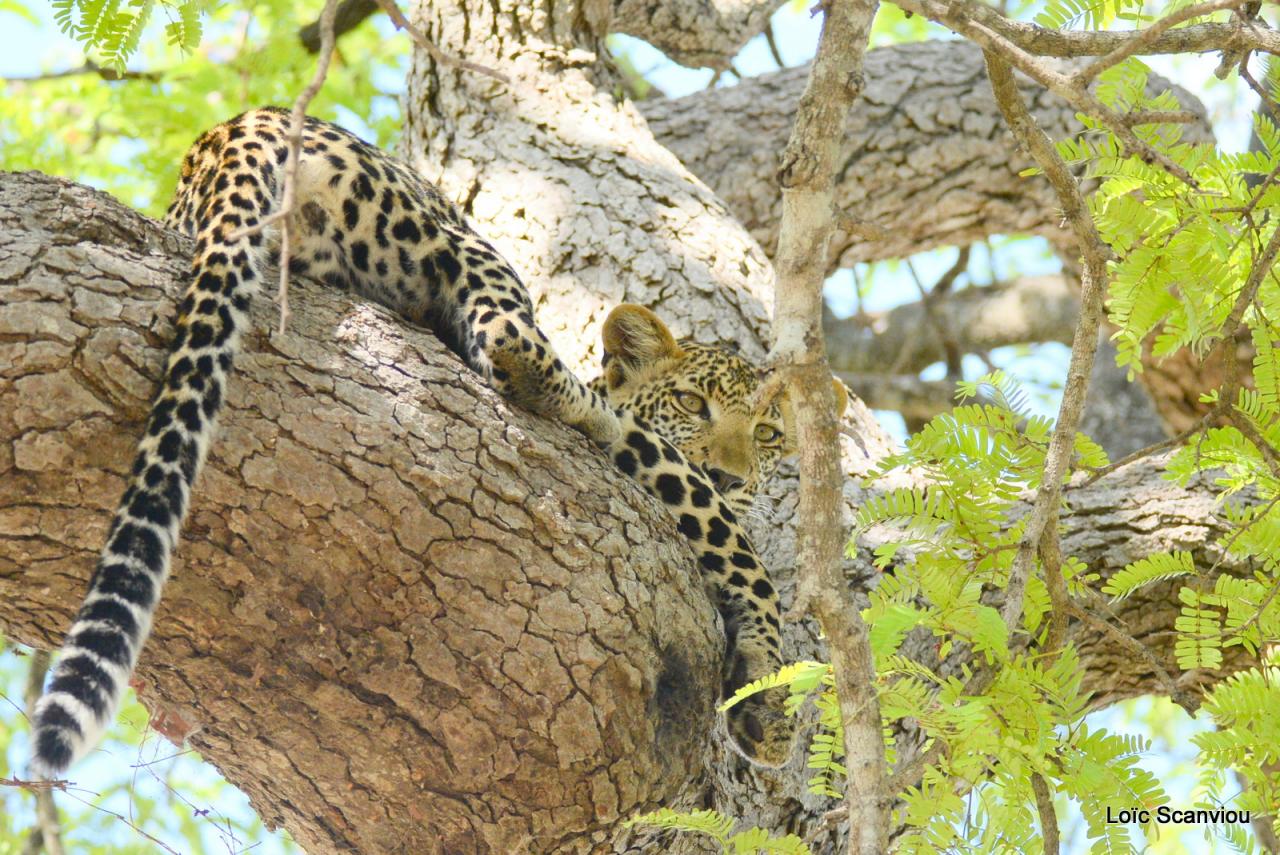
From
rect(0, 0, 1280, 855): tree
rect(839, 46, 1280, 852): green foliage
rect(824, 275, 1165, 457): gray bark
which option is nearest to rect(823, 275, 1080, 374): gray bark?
rect(824, 275, 1165, 457): gray bark

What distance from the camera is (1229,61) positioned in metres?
3.81

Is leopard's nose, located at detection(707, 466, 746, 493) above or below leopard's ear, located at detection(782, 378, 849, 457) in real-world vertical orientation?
below

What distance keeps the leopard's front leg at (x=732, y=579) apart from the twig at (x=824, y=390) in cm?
118

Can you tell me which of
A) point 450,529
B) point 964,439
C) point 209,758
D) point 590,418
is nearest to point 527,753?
point 450,529

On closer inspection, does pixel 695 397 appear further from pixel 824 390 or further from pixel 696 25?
pixel 696 25

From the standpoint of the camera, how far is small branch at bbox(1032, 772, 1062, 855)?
139 inches

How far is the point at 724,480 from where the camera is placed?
6.24 m

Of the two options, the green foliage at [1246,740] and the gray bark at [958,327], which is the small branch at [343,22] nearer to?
the gray bark at [958,327]

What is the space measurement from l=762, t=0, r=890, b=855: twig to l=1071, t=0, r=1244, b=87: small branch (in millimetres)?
586

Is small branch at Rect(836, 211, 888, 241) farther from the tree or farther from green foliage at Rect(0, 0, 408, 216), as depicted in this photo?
green foliage at Rect(0, 0, 408, 216)

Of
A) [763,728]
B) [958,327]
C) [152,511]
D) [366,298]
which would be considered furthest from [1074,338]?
[958,327]

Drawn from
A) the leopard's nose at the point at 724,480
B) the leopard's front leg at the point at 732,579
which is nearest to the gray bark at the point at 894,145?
the leopard's nose at the point at 724,480

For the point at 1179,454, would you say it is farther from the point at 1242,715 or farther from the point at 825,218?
the point at 825,218

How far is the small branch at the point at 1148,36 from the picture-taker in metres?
3.28
